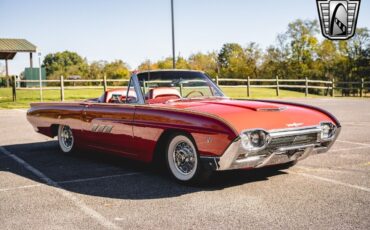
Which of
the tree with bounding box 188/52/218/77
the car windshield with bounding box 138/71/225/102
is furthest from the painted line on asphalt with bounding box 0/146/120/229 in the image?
the tree with bounding box 188/52/218/77

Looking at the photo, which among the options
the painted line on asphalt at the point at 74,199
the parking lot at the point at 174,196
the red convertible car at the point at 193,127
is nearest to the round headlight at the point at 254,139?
the red convertible car at the point at 193,127

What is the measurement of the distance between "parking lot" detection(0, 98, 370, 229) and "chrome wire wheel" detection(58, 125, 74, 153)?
1.37ft

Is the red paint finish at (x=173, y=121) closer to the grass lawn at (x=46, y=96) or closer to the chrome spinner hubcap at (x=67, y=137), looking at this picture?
the chrome spinner hubcap at (x=67, y=137)

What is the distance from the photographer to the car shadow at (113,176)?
178 inches

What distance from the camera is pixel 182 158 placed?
4.73m

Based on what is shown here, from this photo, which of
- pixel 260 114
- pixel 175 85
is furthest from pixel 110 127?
pixel 260 114

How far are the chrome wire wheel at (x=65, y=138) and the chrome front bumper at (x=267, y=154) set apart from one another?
3.27 meters

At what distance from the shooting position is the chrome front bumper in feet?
13.6

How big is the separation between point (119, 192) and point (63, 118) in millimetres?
2694

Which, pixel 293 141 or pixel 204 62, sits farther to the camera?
pixel 204 62

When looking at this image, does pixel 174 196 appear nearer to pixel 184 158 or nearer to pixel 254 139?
pixel 184 158

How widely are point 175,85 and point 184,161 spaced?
1.39 meters

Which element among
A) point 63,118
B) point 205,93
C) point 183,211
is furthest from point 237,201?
point 63,118

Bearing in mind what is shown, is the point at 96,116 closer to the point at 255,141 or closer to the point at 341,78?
the point at 255,141
